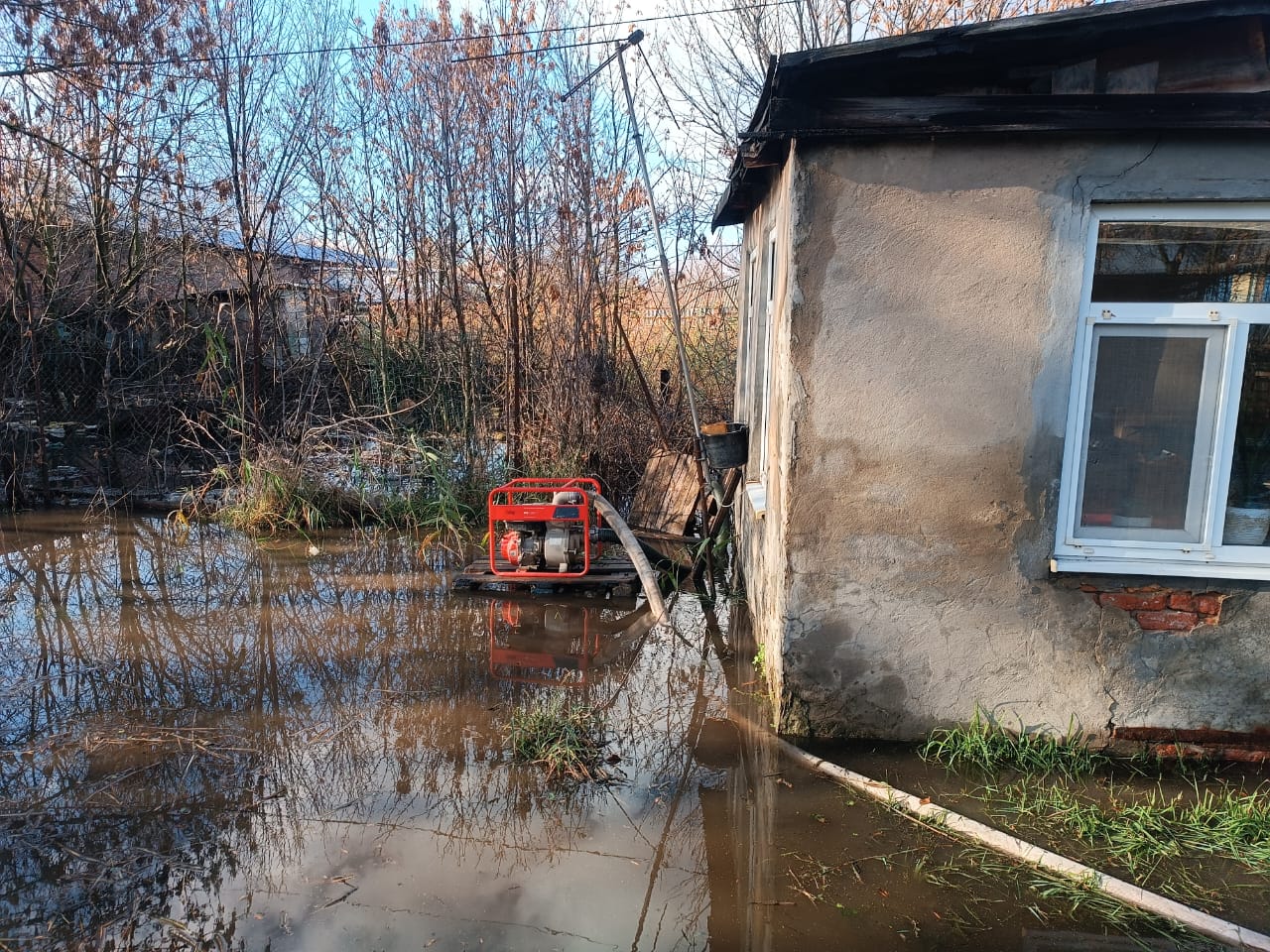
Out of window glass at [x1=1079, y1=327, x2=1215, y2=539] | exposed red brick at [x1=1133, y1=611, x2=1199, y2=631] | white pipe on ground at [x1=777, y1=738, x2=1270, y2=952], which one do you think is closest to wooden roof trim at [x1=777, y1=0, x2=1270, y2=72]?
window glass at [x1=1079, y1=327, x2=1215, y2=539]

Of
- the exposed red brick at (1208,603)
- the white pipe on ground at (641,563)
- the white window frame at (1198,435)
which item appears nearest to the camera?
the white window frame at (1198,435)

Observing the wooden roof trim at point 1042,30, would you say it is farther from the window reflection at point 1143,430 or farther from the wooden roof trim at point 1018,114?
the window reflection at point 1143,430

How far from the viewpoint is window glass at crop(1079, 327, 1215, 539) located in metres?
3.82

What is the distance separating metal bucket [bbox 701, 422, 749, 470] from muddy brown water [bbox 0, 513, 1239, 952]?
1.31 meters

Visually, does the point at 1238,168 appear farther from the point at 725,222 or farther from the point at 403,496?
the point at 403,496

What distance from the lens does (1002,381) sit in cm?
385

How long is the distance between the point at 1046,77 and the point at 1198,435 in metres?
1.88

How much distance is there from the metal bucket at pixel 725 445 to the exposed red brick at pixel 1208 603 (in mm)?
3204

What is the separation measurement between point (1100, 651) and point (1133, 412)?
1.19 meters

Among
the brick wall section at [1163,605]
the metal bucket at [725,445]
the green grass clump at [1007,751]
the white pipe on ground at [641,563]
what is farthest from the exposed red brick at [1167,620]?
the white pipe on ground at [641,563]

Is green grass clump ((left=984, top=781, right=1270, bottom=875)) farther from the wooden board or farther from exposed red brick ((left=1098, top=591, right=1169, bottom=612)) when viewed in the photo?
the wooden board

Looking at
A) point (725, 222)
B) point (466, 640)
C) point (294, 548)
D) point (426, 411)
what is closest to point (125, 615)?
point (294, 548)

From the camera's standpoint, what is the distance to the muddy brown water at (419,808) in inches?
113

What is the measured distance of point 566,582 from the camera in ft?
22.7
